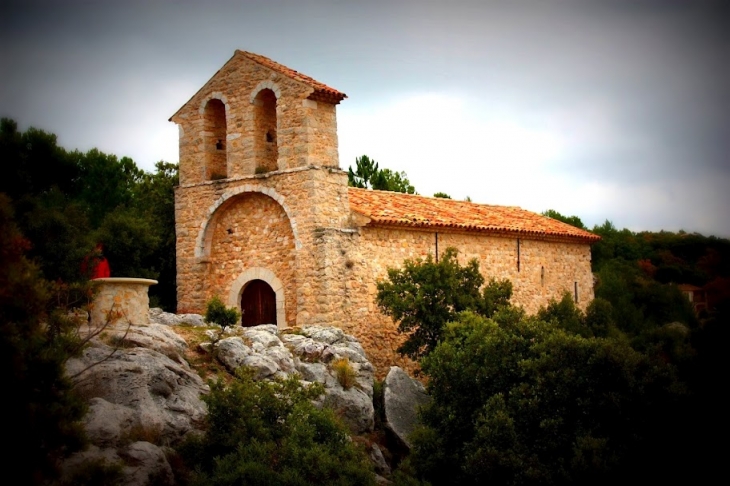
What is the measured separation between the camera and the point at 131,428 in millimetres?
15680

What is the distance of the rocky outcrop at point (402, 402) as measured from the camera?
70.1 ft

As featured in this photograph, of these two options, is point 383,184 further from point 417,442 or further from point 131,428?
point 131,428

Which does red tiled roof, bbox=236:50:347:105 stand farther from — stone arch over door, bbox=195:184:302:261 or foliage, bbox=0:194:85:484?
foliage, bbox=0:194:85:484

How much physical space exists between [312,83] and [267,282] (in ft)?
18.1

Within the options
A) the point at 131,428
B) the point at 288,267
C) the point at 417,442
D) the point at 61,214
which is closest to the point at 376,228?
the point at 288,267

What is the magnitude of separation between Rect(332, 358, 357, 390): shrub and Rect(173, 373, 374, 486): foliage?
2750mm

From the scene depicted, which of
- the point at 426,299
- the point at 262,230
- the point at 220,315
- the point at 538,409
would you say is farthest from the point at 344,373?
the point at 262,230

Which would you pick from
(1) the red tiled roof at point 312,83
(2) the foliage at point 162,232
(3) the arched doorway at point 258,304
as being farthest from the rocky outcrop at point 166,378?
(2) the foliage at point 162,232

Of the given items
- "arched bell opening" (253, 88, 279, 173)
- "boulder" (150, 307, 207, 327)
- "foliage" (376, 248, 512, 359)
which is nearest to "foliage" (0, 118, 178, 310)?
"boulder" (150, 307, 207, 327)

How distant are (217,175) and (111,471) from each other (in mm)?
13713

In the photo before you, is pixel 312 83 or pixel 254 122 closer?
pixel 312 83

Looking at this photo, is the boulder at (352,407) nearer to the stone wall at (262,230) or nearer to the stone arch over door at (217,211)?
the stone wall at (262,230)

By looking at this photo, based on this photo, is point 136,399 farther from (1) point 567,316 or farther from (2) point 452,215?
(1) point 567,316

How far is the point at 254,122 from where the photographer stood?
24.9 m
